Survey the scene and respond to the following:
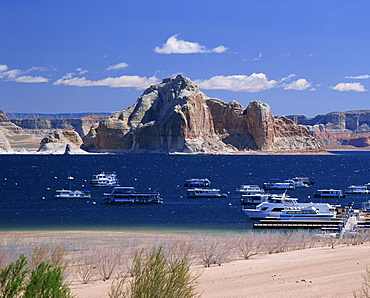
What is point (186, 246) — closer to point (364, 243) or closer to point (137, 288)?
point (364, 243)

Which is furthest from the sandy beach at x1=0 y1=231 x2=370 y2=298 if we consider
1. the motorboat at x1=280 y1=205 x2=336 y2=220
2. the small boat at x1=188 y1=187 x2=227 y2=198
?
the small boat at x1=188 y1=187 x2=227 y2=198

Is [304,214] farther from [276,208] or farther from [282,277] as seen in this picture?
[282,277]

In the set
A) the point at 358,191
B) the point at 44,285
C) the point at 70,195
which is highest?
the point at 44,285

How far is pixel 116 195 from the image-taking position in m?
68.5

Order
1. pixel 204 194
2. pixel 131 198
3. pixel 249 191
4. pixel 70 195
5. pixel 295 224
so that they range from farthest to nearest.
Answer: pixel 249 191
pixel 204 194
pixel 70 195
pixel 131 198
pixel 295 224

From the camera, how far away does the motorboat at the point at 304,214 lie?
47.5 meters

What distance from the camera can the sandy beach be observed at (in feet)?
55.8

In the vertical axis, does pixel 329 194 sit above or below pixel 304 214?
below

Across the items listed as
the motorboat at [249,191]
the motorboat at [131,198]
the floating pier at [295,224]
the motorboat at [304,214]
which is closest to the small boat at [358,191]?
the motorboat at [249,191]

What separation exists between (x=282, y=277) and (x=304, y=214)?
2951 cm

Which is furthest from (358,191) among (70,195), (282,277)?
(282,277)

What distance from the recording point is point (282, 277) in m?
19.1

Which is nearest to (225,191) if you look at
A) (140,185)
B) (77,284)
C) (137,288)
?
(140,185)

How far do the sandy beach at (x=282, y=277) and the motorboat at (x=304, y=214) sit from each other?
23.2 metres
